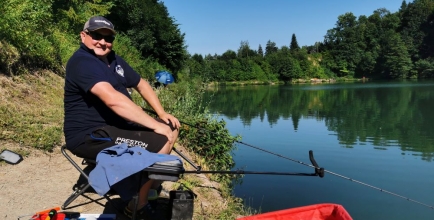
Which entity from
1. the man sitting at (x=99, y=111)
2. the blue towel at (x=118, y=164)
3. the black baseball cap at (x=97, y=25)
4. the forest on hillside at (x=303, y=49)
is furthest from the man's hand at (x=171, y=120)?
the forest on hillside at (x=303, y=49)

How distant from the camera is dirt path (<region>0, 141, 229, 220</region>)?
3.87m

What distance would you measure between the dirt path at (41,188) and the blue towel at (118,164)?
3.36ft

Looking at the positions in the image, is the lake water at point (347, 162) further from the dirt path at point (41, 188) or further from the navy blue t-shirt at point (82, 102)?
the navy blue t-shirt at point (82, 102)

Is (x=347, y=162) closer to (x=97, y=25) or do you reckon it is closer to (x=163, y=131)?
(x=163, y=131)

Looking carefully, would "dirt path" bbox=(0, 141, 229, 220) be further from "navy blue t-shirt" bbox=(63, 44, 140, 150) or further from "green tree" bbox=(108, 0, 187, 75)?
"green tree" bbox=(108, 0, 187, 75)

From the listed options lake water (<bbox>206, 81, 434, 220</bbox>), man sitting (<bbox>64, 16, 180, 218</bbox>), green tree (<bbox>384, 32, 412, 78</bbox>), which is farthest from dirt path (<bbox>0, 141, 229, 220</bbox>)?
green tree (<bbox>384, 32, 412, 78</bbox>)

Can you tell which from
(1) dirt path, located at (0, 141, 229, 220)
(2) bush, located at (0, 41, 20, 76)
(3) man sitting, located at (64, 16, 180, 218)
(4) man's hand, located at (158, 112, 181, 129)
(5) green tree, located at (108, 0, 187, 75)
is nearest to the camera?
(3) man sitting, located at (64, 16, 180, 218)

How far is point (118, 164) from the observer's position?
2.55 metres

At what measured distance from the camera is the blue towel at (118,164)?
2510mm

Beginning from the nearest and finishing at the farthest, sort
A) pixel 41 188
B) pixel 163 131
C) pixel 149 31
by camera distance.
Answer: pixel 163 131 → pixel 41 188 → pixel 149 31

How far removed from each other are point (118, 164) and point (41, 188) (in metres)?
2.27

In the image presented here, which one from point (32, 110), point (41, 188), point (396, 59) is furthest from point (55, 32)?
point (396, 59)

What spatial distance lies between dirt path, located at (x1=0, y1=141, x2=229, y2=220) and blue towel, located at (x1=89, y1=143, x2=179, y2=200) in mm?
1023

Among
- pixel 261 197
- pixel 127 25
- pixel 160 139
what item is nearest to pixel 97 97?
pixel 160 139
